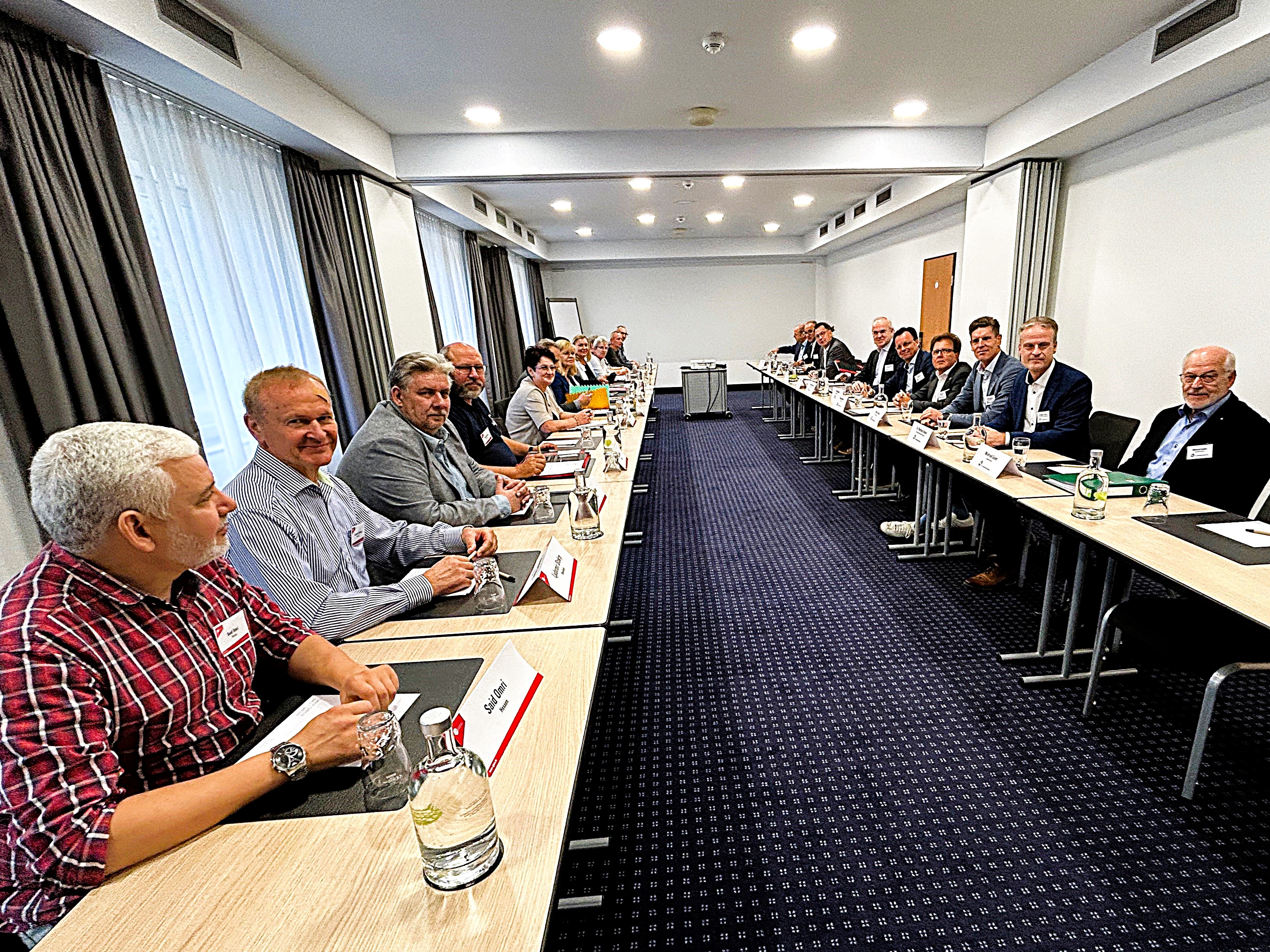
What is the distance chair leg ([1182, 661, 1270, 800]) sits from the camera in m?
1.57

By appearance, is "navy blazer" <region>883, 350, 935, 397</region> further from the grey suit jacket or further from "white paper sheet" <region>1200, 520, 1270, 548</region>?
the grey suit jacket

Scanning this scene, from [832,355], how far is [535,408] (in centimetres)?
452

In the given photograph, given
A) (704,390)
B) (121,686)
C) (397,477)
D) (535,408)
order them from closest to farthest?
(121,686) → (397,477) → (535,408) → (704,390)

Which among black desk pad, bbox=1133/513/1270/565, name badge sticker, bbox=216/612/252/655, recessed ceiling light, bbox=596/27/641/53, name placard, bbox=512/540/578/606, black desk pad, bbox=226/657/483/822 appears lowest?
black desk pad, bbox=1133/513/1270/565

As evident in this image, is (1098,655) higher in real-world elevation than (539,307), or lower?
lower

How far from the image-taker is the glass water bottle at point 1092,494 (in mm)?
2051

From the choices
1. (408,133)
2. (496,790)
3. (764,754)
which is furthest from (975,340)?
(408,133)

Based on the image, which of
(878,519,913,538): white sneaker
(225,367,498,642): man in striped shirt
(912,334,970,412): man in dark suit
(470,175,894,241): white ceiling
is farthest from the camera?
(470,175,894,241): white ceiling

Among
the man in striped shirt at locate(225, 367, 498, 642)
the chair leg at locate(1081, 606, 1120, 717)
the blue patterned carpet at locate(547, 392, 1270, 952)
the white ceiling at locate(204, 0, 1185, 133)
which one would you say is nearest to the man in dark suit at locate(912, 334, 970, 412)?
the white ceiling at locate(204, 0, 1185, 133)

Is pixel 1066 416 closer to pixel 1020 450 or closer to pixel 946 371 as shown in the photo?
pixel 1020 450

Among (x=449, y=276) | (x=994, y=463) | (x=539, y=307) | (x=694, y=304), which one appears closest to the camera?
(x=994, y=463)

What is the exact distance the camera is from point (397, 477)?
82.3 inches

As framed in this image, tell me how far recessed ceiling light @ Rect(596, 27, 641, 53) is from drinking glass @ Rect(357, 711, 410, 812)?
3.02 metres

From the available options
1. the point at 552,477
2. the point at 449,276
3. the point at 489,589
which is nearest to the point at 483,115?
the point at 552,477
